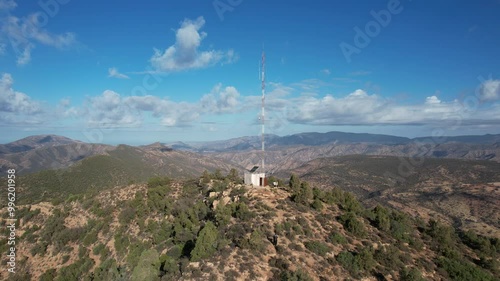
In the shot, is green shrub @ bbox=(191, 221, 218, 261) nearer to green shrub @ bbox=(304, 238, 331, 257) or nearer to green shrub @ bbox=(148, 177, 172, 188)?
green shrub @ bbox=(304, 238, 331, 257)

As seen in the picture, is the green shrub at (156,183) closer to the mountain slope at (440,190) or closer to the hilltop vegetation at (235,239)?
Answer: the hilltop vegetation at (235,239)

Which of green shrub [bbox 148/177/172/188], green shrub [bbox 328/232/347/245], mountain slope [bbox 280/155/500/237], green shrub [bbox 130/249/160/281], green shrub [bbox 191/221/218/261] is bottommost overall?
mountain slope [bbox 280/155/500/237]

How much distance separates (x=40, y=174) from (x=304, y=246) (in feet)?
386

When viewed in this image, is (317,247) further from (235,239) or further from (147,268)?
(147,268)

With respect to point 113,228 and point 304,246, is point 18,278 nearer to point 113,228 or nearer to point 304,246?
point 113,228

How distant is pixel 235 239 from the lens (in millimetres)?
33844

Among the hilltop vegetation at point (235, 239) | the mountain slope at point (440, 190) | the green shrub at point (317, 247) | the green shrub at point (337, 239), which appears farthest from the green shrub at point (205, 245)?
the mountain slope at point (440, 190)

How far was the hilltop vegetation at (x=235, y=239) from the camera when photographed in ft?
100

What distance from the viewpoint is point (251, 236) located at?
1293 inches

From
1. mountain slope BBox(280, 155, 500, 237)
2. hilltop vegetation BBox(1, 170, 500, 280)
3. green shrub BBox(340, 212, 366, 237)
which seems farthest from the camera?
mountain slope BBox(280, 155, 500, 237)

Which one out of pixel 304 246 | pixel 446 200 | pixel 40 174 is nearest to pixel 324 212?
pixel 304 246

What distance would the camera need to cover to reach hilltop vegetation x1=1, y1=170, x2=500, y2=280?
30531mm

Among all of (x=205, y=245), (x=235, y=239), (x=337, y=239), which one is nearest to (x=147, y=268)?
(x=205, y=245)

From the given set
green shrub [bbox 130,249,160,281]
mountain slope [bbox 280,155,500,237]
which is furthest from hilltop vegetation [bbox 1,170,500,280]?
mountain slope [bbox 280,155,500,237]
